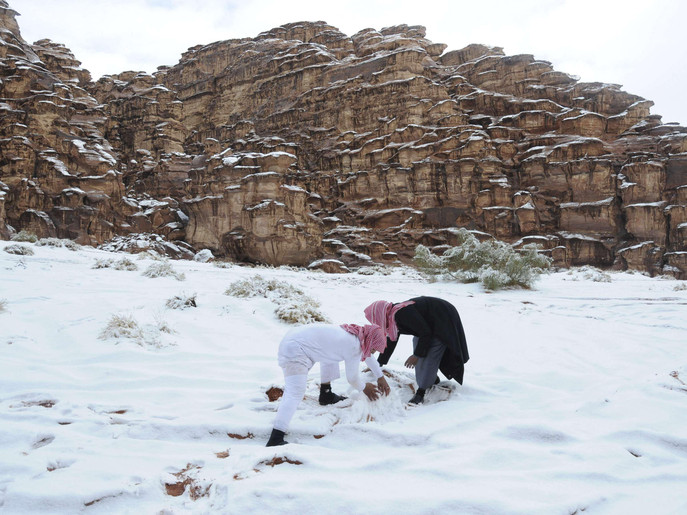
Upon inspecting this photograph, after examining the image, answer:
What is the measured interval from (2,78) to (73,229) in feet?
45.5

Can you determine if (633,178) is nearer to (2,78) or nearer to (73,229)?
(73,229)

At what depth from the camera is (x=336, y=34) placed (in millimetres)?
52375

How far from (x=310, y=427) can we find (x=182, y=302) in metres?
4.56

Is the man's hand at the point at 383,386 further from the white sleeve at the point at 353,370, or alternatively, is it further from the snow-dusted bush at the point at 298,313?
the snow-dusted bush at the point at 298,313

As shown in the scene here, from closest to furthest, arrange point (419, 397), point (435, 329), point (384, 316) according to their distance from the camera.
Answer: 1. point (384, 316)
2. point (419, 397)
3. point (435, 329)

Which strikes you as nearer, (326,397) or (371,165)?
(326,397)

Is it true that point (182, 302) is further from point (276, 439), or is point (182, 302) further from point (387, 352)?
point (276, 439)

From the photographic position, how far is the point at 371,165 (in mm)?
35219

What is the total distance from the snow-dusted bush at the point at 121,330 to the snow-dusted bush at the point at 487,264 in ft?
32.2

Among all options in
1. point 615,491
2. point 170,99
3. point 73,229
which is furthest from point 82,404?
point 170,99

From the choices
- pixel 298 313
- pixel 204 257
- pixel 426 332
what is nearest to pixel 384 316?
pixel 426 332

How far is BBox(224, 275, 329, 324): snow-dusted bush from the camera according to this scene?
6.47 metres

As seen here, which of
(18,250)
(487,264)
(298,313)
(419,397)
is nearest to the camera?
(419,397)

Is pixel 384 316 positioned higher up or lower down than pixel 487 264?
higher up
